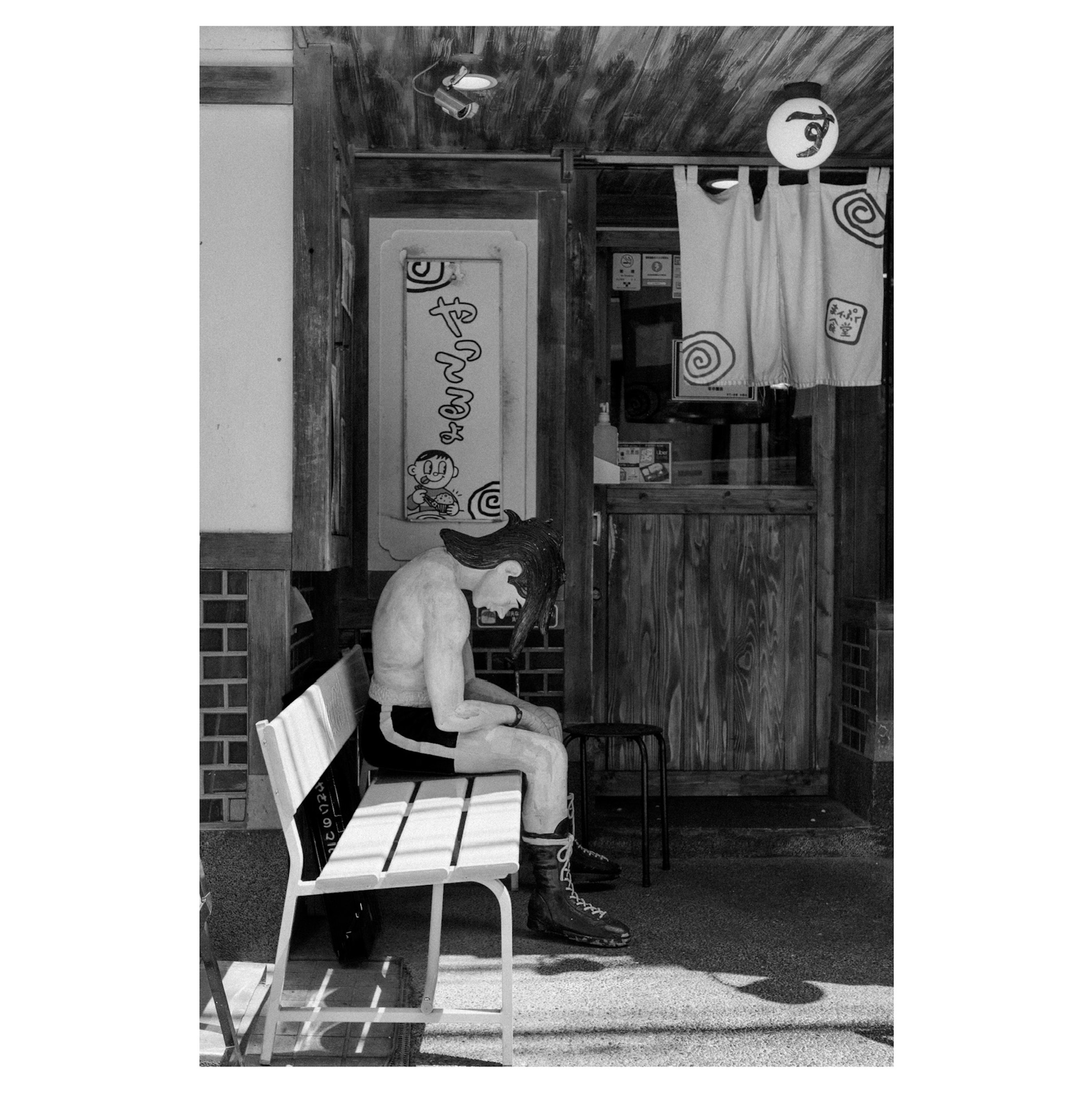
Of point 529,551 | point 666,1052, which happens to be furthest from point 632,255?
point 666,1052

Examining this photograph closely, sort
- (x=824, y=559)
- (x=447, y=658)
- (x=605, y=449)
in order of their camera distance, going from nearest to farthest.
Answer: (x=447, y=658), (x=605, y=449), (x=824, y=559)

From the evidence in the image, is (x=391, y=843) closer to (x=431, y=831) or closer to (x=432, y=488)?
(x=431, y=831)

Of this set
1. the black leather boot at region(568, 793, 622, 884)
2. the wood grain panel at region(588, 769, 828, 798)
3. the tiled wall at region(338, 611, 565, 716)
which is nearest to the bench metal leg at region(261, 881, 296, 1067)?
the black leather boot at region(568, 793, 622, 884)

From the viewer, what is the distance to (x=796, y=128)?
468 centimetres

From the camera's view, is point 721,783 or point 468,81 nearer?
point 468,81

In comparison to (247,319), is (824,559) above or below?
below

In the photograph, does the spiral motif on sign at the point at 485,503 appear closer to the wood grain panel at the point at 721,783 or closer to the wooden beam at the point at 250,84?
the wood grain panel at the point at 721,783

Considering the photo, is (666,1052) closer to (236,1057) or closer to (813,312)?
(236,1057)

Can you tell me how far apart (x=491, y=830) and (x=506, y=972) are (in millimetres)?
478

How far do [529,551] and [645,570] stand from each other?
1.79 metres

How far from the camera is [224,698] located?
171 inches

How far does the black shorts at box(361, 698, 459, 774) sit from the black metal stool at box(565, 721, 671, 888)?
0.80 metres

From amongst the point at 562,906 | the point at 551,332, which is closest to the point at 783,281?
the point at 551,332

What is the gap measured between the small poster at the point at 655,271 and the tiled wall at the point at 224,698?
2921 millimetres
